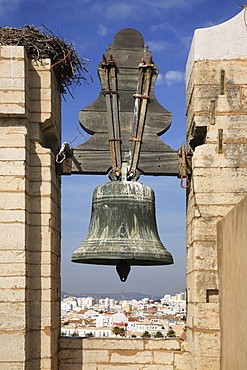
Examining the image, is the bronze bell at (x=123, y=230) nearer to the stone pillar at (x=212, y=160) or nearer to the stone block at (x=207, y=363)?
the stone pillar at (x=212, y=160)

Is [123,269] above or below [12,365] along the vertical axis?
above

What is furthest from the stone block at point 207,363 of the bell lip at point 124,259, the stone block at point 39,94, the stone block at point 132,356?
the stone block at point 39,94

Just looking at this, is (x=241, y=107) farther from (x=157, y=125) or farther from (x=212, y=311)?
(x=212, y=311)

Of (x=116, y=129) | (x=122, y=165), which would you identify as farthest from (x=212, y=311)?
(x=116, y=129)

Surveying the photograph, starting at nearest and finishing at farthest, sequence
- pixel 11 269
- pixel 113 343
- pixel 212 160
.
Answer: pixel 11 269
pixel 212 160
pixel 113 343

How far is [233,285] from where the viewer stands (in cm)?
410

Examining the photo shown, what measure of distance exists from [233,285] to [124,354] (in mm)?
1793

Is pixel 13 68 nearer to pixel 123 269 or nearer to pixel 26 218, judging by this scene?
pixel 26 218

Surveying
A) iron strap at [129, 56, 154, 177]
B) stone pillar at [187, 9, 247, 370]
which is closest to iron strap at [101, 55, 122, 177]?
iron strap at [129, 56, 154, 177]

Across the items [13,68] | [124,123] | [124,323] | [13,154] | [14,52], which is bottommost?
[124,323]

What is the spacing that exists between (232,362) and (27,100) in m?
2.95

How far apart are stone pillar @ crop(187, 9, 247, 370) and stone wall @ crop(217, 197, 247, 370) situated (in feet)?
0.55

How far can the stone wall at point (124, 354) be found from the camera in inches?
213

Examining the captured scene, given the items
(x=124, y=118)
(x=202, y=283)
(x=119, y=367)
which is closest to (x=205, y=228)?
(x=202, y=283)
